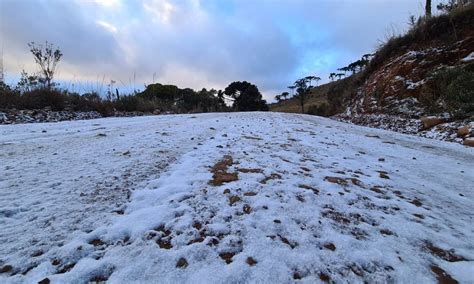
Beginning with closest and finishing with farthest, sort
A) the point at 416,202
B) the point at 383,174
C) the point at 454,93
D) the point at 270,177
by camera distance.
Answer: the point at 416,202
the point at 270,177
the point at 383,174
the point at 454,93

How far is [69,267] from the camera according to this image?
1.96 metres

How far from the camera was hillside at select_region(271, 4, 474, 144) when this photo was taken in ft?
23.9

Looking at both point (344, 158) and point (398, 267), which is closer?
point (398, 267)

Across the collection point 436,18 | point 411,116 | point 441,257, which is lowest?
point 441,257

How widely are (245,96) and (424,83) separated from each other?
1998cm

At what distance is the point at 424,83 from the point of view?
9.78 meters

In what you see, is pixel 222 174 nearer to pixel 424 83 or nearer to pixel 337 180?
pixel 337 180

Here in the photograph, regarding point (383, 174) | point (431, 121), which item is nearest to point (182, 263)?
point (383, 174)

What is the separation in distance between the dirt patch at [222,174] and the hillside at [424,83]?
5.17 meters

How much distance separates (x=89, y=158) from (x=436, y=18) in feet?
44.2

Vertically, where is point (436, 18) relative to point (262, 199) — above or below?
above

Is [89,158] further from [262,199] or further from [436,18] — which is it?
[436,18]

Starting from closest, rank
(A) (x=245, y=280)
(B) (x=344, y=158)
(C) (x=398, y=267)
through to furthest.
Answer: (A) (x=245, y=280), (C) (x=398, y=267), (B) (x=344, y=158)

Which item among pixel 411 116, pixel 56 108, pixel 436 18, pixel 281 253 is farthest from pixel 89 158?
pixel 436 18
